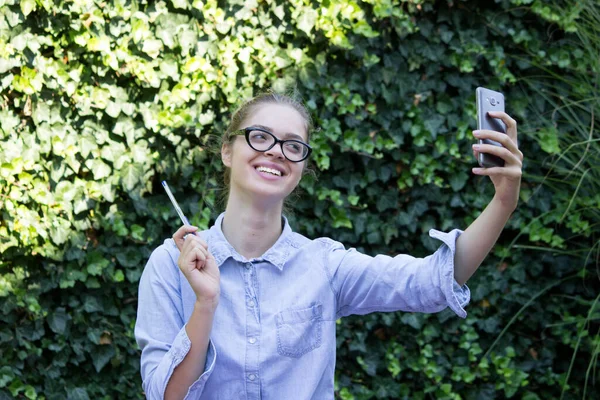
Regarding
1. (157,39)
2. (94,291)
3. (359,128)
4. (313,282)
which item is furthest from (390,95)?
(313,282)

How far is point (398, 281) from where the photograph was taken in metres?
1.79

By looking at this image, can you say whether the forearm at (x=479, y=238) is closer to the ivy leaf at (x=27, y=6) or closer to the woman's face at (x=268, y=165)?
the woman's face at (x=268, y=165)

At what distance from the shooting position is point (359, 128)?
346cm

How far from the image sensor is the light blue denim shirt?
1716mm

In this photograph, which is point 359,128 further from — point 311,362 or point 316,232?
point 311,362

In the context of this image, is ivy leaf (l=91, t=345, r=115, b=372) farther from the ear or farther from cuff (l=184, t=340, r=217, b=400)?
cuff (l=184, t=340, r=217, b=400)

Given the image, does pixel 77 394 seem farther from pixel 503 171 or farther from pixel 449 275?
pixel 503 171

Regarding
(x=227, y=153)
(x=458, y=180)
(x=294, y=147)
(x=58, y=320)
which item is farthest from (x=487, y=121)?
(x=58, y=320)

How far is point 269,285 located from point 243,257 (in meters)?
0.09

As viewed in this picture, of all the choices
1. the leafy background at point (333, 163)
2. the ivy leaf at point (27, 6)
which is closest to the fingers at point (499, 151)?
the leafy background at point (333, 163)

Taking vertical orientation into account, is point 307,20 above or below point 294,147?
below

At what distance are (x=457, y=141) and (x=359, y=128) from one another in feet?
1.57

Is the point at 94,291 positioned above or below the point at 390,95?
below

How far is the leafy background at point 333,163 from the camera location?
3066 mm
